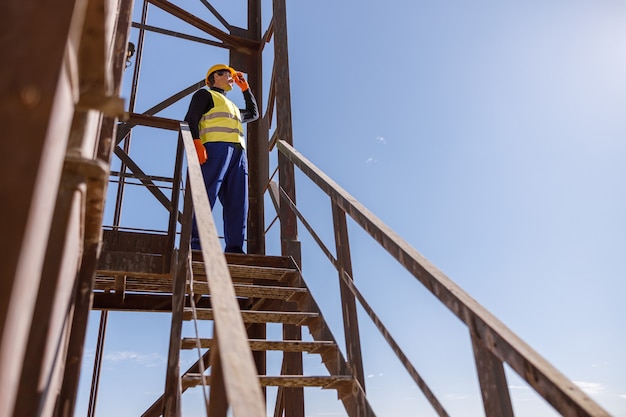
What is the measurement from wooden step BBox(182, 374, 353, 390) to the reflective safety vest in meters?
2.67

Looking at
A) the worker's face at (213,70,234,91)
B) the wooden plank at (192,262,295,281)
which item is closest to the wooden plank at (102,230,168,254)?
the wooden plank at (192,262,295,281)

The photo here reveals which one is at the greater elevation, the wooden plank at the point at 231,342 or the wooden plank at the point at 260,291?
the wooden plank at the point at 260,291

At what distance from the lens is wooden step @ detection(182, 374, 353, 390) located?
250cm

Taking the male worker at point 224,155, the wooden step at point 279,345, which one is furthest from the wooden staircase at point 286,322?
the male worker at point 224,155

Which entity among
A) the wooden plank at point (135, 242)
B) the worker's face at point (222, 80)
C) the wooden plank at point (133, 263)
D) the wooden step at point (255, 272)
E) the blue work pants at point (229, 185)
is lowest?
the wooden step at point (255, 272)

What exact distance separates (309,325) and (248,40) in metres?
4.37

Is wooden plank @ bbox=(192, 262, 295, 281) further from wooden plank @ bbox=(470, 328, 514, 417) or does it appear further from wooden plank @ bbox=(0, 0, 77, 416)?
wooden plank @ bbox=(0, 0, 77, 416)

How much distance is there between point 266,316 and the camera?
3.14 metres

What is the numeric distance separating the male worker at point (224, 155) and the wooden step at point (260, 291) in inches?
42.7

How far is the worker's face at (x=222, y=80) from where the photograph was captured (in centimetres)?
523

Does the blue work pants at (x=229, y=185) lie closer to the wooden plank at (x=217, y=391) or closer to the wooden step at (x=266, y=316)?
the wooden step at (x=266, y=316)

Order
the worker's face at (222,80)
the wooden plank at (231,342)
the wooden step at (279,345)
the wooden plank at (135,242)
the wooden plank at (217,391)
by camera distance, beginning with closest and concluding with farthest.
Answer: the wooden plank at (231,342), the wooden plank at (217,391), the wooden step at (279,345), the wooden plank at (135,242), the worker's face at (222,80)

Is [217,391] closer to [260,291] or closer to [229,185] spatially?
[260,291]

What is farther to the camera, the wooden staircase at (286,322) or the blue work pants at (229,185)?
the blue work pants at (229,185)
